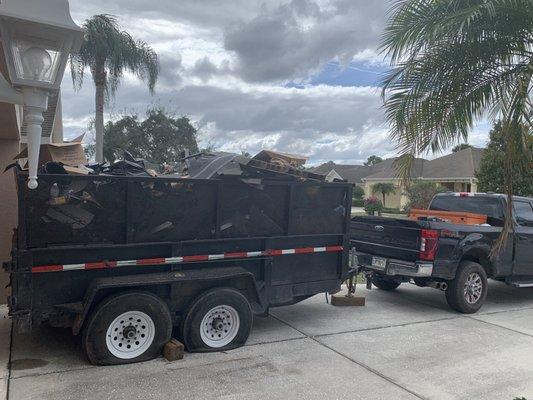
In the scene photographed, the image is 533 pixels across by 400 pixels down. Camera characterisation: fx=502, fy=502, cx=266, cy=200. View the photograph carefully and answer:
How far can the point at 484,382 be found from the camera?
5.44 m

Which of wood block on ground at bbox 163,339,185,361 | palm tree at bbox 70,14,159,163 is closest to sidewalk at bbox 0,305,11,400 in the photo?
wood block on ground at bbox 163,339,185,361

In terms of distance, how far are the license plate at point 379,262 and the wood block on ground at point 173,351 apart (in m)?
3.92

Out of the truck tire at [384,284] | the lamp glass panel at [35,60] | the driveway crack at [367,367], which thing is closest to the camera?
the lamp glass panel at [35,60]

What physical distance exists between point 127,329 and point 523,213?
24.4 ft

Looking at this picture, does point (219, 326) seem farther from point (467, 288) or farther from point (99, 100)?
point (99, 100)

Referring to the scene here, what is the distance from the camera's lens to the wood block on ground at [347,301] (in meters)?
8.55

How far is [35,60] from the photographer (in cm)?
393

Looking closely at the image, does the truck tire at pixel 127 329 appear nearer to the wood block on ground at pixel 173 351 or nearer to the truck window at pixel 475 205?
the wood block on ground at pixel 173 351

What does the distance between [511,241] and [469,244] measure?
1.24 m

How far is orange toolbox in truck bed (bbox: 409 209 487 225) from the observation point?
894cm

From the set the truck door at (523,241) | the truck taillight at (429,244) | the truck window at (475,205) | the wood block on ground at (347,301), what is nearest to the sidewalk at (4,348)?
the wood block on ground at (347,301)

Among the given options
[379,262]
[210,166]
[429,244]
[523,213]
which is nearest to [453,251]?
[429,244]

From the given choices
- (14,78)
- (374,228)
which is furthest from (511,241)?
(14,78)

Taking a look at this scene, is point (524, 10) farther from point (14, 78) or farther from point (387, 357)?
point (14, 78)
